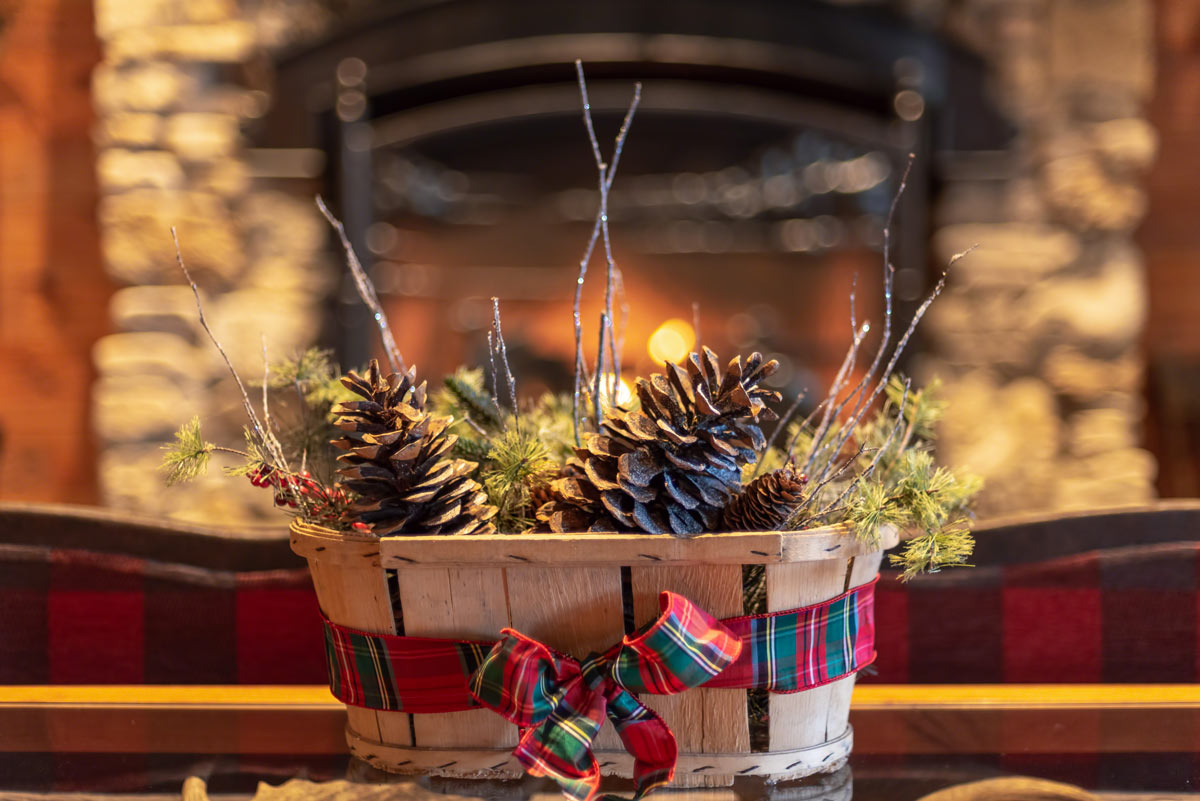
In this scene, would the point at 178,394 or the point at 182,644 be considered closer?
the point at 182,644

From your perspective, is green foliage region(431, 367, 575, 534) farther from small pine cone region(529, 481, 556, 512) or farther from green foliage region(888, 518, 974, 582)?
green foliage region(888, 518, 974, 582)

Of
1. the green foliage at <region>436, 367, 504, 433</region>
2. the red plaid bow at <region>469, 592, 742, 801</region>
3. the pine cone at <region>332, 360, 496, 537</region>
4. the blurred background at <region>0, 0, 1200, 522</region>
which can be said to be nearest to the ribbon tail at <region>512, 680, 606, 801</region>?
the red plaid bow at <region>469, 592, 742, 801</region>

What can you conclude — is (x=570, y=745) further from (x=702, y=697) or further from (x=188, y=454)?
(x=188, y=454)

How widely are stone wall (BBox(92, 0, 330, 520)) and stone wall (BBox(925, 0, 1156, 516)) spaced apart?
1.35 meters

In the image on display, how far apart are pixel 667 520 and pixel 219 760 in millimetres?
313

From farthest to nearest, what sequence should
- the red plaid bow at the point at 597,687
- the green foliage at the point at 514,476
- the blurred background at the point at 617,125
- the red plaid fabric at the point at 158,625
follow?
the blurred background at the point at 617,125, the red plaid fabric at the point at 158,625, the green foliage at the point at 514,476, the red plaid bow at the point at 597,687

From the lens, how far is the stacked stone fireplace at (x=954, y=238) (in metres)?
1.95

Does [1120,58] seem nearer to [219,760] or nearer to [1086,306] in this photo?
[1086,306]

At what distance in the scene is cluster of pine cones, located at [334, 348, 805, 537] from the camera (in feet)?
1.73

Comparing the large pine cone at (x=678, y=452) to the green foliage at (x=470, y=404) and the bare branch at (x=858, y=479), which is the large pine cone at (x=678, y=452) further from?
the green foliage at (x=470, y=404)

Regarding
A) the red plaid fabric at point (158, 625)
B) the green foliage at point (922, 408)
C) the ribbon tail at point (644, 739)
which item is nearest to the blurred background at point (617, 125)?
the red plaid fabric at point (158, 625)

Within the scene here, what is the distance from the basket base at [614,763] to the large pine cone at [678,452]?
0.13 metres

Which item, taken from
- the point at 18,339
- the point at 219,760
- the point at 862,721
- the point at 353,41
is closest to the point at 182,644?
the point at 219,760

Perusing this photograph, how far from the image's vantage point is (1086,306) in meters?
1.97
